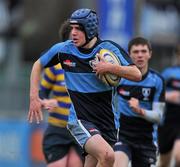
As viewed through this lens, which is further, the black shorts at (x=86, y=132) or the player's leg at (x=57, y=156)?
the player's leg at (x=57, y=156)

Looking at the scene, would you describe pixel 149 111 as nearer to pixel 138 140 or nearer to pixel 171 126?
pixel 138 140

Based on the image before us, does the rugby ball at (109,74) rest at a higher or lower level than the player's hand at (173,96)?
A: higher

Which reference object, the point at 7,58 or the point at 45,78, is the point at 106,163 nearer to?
the point at 45,78

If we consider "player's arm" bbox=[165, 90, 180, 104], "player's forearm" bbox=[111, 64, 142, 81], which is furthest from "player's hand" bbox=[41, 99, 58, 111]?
"player's arm" bbox=[165, 90, 180, 104]

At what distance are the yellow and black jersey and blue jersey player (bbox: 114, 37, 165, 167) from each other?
0.73 metres

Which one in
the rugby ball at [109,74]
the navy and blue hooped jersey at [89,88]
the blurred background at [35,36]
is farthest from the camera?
the blurred background at [35,36]

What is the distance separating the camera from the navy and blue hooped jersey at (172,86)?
1484cm

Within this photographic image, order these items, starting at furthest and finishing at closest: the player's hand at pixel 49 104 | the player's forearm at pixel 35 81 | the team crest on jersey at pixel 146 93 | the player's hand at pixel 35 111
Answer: the team crest on jersey at pixel 146 93
the player's hand at pixel 49 104
the player's forearm at pixel 35 81
the player's hand at pixel 35 111

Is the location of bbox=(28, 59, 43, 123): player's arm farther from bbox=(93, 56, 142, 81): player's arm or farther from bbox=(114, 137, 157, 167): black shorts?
bbox=(114, 137, 157, 167): black shorts

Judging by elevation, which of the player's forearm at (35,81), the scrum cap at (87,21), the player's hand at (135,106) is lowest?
the player's hand at (135,106)

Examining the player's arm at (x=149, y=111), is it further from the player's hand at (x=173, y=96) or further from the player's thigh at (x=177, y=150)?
the player's thigh at (x=177, y=150)

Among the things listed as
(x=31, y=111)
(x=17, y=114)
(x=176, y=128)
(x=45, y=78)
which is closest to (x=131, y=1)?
(x=17, y=114)

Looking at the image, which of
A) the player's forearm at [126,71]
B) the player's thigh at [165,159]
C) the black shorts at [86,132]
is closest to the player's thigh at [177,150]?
the player's thigh at [165,159]

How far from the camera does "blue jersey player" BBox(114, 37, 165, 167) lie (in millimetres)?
12172
